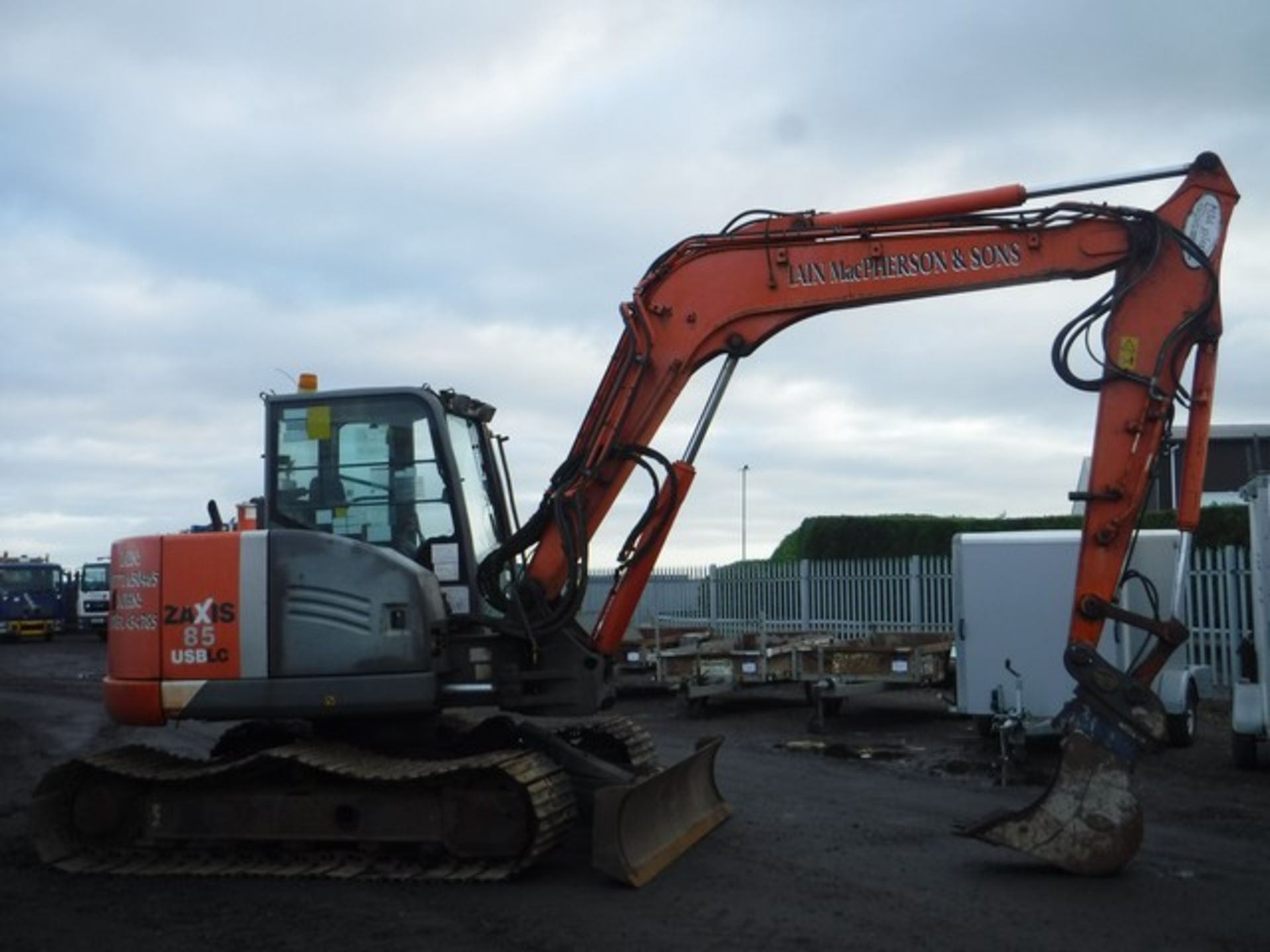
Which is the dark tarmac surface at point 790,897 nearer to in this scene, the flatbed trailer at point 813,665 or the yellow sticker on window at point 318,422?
the yellow sticker on window at point 318,422

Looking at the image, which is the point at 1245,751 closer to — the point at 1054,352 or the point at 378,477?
the point at 1054,352

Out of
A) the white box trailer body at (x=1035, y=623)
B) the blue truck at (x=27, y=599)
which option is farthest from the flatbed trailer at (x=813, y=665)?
the blue truck at (x=27, y=599)

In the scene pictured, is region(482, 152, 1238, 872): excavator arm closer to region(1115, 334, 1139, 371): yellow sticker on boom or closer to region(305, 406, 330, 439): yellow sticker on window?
region(1115, 334, 1139, 371): yellow sticker on boom

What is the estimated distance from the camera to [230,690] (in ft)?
30.1

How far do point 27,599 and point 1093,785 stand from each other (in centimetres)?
4138

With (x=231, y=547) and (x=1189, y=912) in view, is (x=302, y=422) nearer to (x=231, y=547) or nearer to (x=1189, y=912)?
(x=231, y=547)

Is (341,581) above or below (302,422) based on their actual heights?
below

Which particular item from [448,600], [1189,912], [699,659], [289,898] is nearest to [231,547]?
[448,600]

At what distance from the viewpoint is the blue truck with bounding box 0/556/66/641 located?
4366 centimetres

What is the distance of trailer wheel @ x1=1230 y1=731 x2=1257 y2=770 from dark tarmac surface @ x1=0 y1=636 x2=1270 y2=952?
0.68 m

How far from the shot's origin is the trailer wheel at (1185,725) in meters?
14.6

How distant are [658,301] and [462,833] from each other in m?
3.63

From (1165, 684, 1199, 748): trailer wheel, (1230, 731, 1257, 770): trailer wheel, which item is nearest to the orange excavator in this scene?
(1230, 731, 1257, 770): trailer wheel

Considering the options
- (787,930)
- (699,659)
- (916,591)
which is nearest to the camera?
(787,930)
